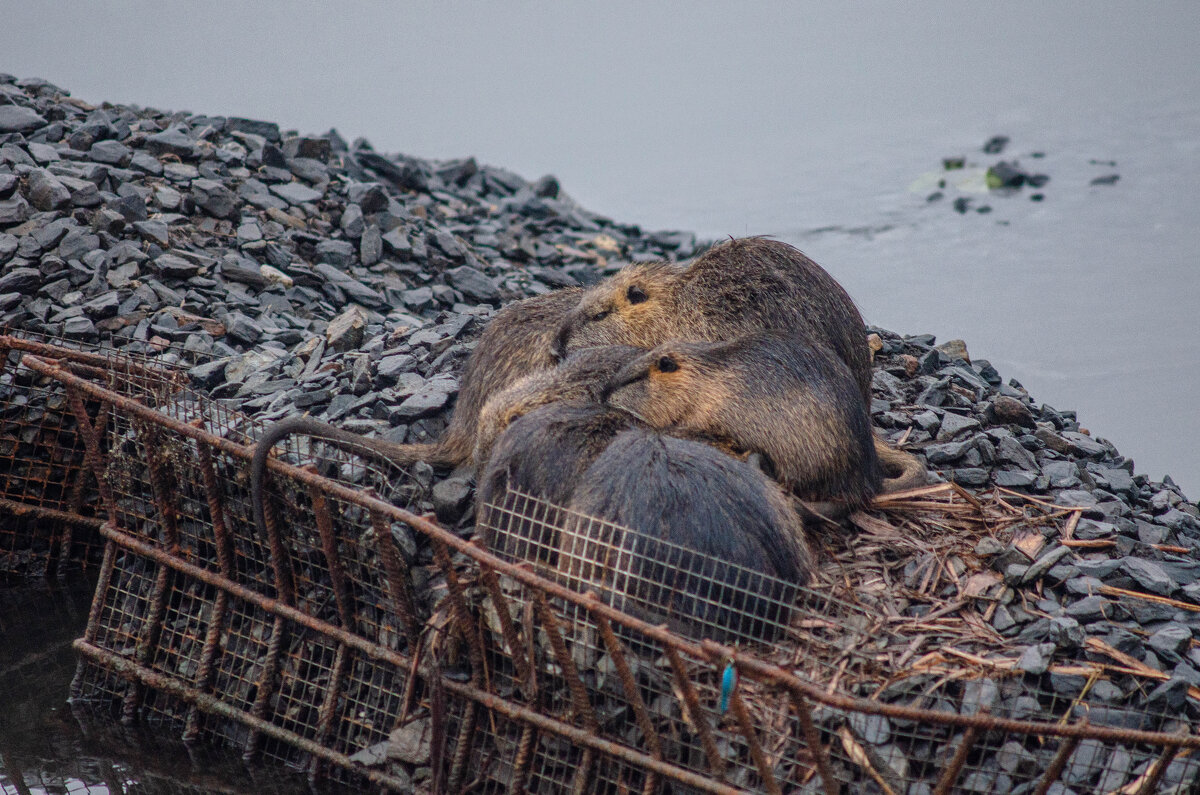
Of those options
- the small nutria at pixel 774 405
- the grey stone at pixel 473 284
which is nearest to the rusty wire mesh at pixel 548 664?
the small nutria at pixel 774 405

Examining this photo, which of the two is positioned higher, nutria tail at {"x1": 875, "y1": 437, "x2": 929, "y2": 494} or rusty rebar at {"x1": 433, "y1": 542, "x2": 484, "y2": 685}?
nutria tail at {"x1": 875, "y1": 437, "x2": 929, "y2": 494}

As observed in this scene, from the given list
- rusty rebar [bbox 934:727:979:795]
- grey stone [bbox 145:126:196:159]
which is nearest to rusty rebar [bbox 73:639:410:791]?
rusty rebar [bbox 934:727:979:795]

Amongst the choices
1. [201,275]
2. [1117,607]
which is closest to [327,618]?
[1117,607]

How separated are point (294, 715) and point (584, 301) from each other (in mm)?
1994

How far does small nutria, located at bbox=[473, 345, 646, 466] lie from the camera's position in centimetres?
363

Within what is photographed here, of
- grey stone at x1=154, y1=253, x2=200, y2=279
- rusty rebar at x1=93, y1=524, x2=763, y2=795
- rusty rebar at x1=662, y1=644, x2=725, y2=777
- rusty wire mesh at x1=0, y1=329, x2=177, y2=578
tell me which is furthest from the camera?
grey stone at x1=154, y1=253, x2=200, y2=279

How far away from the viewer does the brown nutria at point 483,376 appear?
3619 millimetres

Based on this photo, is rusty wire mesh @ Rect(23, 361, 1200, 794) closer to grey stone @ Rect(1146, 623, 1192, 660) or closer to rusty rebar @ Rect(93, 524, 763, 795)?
rusty rebar @ Rect(93, 524, 763, 795)

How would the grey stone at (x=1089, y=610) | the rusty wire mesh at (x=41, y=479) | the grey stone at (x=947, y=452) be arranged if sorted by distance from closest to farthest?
the grey stone at (x=1089, y=610), the grey stone at (x=947, y=452), the rusty wire mesh at (x=41, y=479)

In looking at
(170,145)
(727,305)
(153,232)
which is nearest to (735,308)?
(727,305)

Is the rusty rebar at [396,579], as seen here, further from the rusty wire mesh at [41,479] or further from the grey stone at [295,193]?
the grey stone at [295,193]

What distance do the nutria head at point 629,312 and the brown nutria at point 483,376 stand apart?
0.32ft

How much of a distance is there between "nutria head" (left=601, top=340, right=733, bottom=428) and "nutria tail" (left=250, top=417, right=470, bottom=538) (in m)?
0.58

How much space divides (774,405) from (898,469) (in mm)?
696
